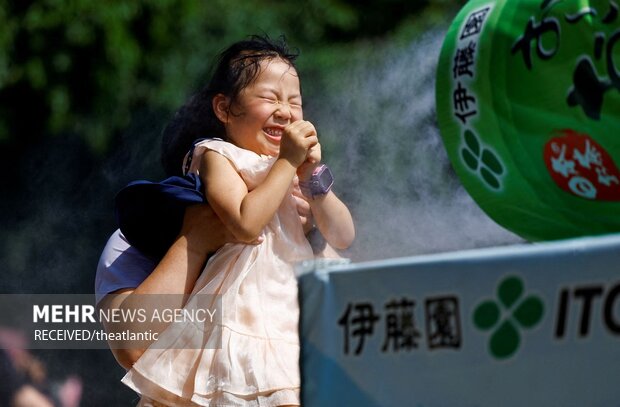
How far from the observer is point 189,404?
1.74m

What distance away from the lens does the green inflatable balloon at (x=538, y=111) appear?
135 centimetres

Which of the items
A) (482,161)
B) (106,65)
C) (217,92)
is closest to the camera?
(482,161)

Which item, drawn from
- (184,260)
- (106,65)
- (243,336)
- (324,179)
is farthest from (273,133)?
(106,65)

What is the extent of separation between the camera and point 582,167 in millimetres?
1369

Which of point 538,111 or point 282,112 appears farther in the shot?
point 282,112

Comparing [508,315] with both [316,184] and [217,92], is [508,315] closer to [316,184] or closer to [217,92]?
[316,184]

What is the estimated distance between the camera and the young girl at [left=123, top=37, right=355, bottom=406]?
1725 mm

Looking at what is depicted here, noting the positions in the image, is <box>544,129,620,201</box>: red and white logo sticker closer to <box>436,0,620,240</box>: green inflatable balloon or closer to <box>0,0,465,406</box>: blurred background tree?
<box>436,0,620,240</box>: green inflatable balloon

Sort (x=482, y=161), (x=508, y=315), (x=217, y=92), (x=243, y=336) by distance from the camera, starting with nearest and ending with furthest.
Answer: (x=508, y=315), (x=482, y=161), (x=243, y=336), (x=217, y=92)

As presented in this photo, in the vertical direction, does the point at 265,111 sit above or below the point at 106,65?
below

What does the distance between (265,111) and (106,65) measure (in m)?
2.28

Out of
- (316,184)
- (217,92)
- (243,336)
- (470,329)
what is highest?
(217,92)

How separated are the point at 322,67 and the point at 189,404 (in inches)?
68.6

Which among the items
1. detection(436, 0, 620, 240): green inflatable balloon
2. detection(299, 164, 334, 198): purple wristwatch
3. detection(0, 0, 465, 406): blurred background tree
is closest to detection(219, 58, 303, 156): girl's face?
detection(299, 164, 334, 198): purple wristwatch
